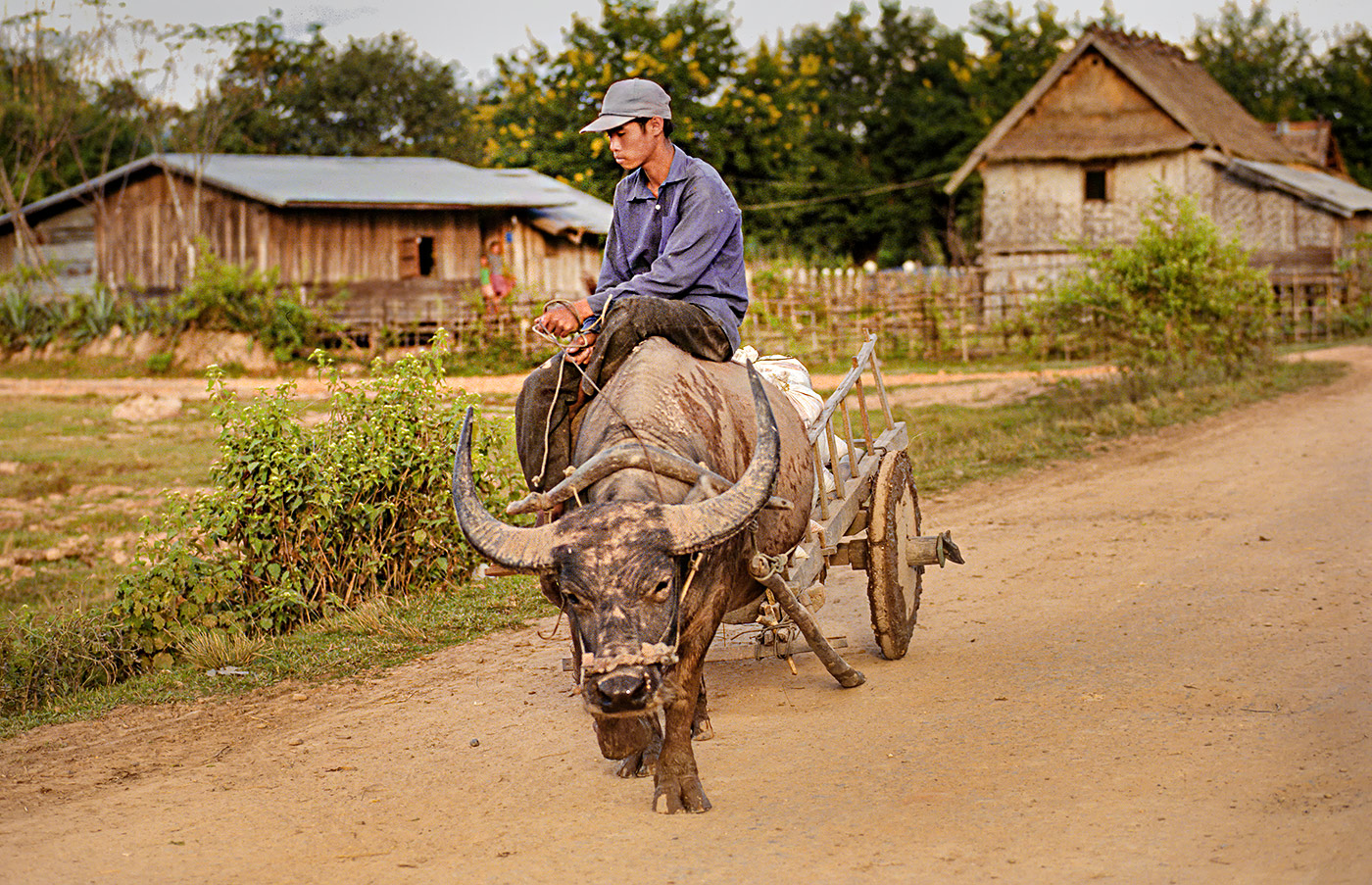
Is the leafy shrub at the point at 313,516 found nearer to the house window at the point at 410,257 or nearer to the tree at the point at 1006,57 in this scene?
the house window at the point at 410,257

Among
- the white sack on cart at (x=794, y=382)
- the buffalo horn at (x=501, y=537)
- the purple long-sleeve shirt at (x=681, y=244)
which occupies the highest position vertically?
the purple long-sleeve shirt at (x=681, y=244)

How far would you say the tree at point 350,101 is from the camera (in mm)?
41562

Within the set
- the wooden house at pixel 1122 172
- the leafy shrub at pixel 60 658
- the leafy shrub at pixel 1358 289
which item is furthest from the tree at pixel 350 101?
the leafy shrub at pixel 60 658

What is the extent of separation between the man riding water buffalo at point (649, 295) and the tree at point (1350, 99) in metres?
41.4

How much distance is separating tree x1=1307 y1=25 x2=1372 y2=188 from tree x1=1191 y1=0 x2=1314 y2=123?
23.4 inches

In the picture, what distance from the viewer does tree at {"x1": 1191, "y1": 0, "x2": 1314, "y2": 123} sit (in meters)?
44.2

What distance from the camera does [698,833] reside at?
3920mm

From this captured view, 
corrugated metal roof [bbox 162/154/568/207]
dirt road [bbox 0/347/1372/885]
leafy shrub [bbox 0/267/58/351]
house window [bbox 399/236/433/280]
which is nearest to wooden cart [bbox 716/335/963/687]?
dirt road [bbox 0/347/1372/885]

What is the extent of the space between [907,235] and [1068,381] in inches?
1126

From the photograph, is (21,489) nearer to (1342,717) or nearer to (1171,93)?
(1342,717)

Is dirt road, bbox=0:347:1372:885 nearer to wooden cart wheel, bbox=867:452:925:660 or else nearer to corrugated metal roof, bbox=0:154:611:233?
wooden cart wheel, bbox=867:452:925:660

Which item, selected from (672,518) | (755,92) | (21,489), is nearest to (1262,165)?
(755,92)

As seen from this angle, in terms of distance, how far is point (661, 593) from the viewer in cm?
377

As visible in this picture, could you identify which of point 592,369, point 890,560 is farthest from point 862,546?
point 592,369
